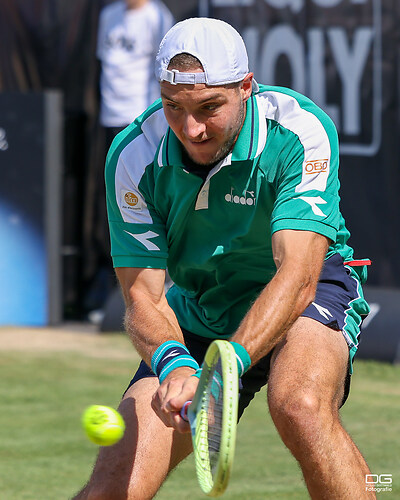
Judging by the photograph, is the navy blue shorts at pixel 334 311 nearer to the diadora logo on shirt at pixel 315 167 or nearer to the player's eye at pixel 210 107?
the diadora logo on shirt at pixel 315 167

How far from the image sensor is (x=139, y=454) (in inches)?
136

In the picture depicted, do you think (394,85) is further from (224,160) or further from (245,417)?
(224,160)

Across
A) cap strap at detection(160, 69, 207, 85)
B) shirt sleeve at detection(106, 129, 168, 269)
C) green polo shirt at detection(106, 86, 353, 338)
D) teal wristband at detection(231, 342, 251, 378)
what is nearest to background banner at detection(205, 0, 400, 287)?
green polo shirt at detection(106, 86, 353, 338)

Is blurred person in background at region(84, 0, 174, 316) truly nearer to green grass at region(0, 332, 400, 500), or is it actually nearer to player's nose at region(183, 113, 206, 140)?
green grass at region(0, 332, 400, 500)

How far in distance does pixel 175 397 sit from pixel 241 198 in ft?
2.76

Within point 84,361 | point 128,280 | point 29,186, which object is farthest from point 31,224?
point 128,280

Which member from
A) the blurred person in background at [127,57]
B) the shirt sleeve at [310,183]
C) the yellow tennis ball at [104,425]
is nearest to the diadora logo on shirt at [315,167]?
the shirt sleeve at [310,183]

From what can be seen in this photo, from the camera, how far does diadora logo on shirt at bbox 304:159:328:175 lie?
11.2 feet

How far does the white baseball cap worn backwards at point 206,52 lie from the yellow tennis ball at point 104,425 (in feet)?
3.45

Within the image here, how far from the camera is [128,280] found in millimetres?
3689

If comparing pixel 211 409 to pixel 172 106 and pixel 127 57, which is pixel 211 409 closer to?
pixel 172 106

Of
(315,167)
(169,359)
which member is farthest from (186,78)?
(169,359)

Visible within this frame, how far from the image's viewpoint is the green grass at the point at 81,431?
4844 mm

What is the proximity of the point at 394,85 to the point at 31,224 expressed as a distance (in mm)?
3082
